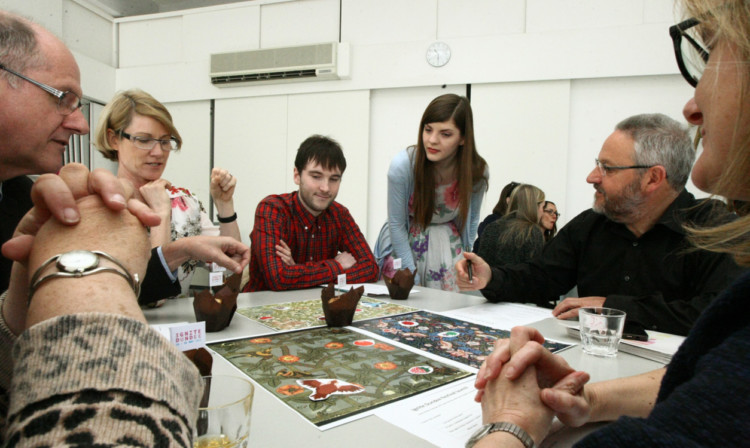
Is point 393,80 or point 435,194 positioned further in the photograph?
point 393,80

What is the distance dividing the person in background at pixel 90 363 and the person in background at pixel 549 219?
3.75m

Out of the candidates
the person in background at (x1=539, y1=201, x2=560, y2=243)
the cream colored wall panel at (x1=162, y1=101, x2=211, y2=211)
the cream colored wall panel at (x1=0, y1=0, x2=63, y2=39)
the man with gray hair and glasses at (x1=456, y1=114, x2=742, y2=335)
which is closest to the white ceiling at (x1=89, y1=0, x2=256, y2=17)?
the cream colored wall panel at (x1=0, y1=0, x2=63, y2=39)

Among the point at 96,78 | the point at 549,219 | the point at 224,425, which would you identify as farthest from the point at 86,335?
the point at 96,78

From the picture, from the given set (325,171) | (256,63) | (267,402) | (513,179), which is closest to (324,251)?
(325,171)

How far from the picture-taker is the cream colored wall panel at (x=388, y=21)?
483 centimetres

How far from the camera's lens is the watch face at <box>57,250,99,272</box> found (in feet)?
1.59

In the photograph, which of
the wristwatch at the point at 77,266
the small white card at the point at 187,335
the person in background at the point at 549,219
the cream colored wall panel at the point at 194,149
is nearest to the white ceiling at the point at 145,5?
the cream colored wall panel at the point at 194,149

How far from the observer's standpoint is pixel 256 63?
5352 mm

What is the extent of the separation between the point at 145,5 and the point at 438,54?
4238 millimetres

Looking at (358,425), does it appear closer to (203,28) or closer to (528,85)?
(528,85)

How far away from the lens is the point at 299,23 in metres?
5.33

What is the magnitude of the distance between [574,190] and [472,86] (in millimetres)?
1525

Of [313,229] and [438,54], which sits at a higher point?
[438,54]

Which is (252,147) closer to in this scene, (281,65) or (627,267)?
(281,65)
